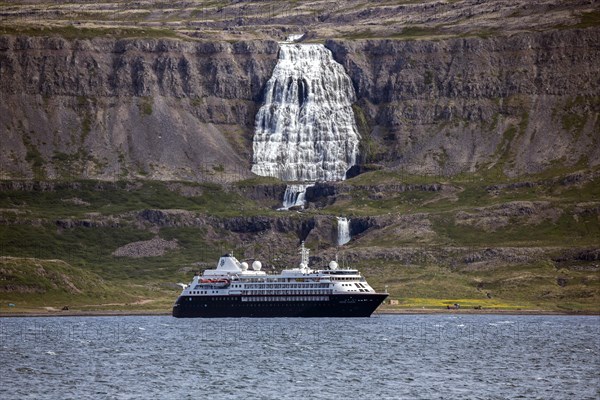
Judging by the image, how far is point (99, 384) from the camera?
511 ft

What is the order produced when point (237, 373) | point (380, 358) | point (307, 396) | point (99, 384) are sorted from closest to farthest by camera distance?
point (307, 396), point (99, 384), point (237, 373), point (380, 358)

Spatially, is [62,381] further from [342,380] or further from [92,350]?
[92,350]

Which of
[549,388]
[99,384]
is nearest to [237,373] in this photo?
[99,384]

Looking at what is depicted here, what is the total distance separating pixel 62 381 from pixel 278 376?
22541 mm

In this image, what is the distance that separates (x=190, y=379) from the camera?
16050 cm

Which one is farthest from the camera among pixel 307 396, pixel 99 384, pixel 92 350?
pixel 92 350

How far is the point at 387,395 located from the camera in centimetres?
14662

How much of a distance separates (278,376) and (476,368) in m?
24.0

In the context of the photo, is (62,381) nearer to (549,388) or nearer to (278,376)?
(278,376)

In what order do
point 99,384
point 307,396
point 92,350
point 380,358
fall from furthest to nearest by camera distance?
point 92,350, point 380,358, point 99,384, point 307,396

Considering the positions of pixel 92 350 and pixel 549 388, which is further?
pixel 92 350

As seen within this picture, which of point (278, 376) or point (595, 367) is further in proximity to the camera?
point (595, 367)

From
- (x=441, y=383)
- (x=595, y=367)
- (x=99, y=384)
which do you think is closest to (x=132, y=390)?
(x=99, y=384)

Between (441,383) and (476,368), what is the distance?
17.6 metres
